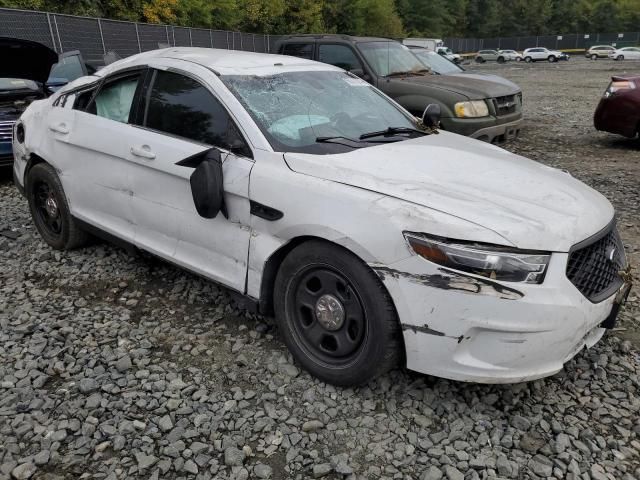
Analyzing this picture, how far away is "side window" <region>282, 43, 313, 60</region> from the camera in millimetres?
8461

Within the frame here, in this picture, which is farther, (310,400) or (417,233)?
(310,400)

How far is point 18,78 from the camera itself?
21.7ft

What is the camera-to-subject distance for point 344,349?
8.90 feet

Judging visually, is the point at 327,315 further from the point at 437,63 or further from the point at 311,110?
the point at 437,63

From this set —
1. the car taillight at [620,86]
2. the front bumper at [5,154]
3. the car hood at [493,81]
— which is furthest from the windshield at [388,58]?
the front bumper at [5,154]

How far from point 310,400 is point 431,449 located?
654mm

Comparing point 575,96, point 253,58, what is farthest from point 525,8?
point 253,58

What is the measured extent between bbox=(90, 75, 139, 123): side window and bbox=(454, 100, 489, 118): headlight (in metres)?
4.67

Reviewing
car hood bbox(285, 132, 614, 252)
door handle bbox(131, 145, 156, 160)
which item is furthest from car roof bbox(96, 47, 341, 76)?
car hood bbox(285, 132, 614, 252)

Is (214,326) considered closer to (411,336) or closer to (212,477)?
→ (212,477)

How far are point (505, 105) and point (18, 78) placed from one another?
6643 millimetres

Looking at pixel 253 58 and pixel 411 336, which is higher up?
pixel 253 58

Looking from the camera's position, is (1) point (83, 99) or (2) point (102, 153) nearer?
(2) point (102, 153)

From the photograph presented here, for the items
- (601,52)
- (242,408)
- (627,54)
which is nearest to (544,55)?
(601,52)
